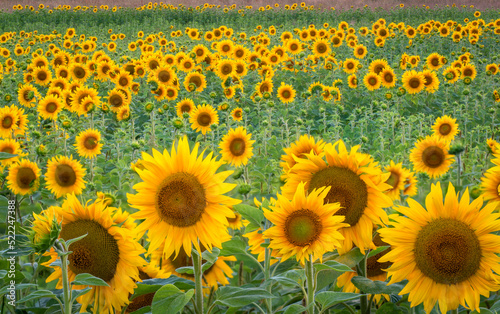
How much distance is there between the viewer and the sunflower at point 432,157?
9.21 ft

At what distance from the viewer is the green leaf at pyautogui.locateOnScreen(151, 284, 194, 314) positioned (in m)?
1.04

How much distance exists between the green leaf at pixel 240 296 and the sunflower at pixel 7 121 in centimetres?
336

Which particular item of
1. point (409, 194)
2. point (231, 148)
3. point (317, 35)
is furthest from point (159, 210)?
point (317, 35)

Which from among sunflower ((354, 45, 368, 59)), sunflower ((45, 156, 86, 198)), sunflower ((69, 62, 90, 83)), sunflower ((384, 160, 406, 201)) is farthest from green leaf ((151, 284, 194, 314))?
sunflower ((354, 45, 368, 59))

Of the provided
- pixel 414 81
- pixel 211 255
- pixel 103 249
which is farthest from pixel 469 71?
pixel 103 249

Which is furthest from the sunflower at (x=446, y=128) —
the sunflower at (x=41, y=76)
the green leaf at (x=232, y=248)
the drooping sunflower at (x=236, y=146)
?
the sunflower at (x=41, y=76)

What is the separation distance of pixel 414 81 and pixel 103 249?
5527 mm

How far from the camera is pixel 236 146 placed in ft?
10.8

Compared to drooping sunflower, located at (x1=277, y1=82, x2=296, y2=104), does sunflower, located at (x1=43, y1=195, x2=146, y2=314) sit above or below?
above

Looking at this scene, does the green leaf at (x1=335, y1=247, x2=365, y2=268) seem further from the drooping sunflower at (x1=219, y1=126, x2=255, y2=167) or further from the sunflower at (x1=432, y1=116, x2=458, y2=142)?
the sunflower at (x1=432, y1=116, x2=458, y2=142)

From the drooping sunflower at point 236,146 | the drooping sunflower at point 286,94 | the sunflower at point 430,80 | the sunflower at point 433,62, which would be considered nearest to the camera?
the drooping sunflower at point 236,146

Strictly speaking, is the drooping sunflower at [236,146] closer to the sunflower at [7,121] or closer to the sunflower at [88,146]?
the sunflower at [88,146]

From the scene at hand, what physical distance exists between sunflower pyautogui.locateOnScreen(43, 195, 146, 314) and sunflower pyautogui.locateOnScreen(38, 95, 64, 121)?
3.58 meters

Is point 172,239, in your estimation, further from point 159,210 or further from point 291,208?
point 291,208
